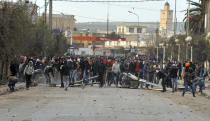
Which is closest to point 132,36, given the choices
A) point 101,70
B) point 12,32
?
point 101,70

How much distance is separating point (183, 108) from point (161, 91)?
35.7ft

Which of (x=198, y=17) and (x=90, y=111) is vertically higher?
(x=198, y=17)

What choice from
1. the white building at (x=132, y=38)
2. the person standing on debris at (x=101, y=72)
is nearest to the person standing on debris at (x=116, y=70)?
the person standing on debris at (x=101, y=72)

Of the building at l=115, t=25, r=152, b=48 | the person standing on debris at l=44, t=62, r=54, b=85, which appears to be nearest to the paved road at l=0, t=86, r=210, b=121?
the person standing on debris at l=44, t=62, r=54, b=85

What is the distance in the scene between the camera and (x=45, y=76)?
3080 cm

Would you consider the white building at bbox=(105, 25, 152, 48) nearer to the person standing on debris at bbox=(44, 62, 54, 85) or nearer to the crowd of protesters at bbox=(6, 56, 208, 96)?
the crowd of protesters at bbox=(6, 56, 208, 96)

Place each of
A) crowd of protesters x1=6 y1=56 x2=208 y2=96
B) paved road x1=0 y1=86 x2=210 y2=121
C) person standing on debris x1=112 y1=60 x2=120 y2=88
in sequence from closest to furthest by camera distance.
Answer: paved road x1=0 y1=86 x2=210 y2=121, crowd of protesters x1=6 y1=56 x2=208 y2=96, person standing on debris x1=112 y1=60 x2=120 y2=88

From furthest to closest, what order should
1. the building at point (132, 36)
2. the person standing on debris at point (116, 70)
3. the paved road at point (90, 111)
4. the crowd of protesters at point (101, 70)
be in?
1. the building at point (132, 36)
2. the person standing on debris at point (116, 70)
3. the crowd of protesters at point (101, 70)
4. the paved road at point (90, 111)

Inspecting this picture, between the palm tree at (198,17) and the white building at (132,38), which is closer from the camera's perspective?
the palm tree at (198,17)

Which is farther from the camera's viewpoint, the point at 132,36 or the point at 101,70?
the point at 132,36

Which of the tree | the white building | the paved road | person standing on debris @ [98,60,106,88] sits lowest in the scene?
the paved road

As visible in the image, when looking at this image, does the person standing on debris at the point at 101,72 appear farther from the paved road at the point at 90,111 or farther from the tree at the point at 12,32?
the paved road at the point at 90,111

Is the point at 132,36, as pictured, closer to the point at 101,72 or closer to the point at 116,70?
the point at 116,70

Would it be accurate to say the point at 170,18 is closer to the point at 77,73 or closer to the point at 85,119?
the point at 77,73
